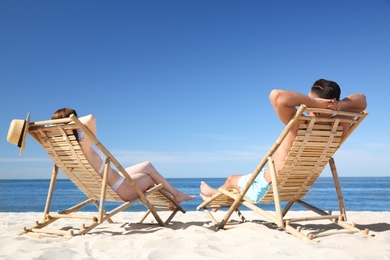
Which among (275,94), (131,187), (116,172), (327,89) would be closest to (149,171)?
(131,187)

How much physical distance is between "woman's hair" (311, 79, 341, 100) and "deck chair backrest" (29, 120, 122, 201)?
2298 mm

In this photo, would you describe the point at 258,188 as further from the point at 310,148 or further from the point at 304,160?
the point at 310,148

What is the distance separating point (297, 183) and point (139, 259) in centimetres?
192

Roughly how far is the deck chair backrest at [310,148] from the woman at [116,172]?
1.34 m

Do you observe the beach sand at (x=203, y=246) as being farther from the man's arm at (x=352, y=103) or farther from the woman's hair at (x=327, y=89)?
the woman's hair at (x=327, y=89)

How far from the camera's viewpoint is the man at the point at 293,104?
3389mm

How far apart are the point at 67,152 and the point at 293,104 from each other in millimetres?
2264

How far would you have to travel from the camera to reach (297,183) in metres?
4.03

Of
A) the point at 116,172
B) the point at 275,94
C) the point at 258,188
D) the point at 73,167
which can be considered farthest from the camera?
the point at 116,172

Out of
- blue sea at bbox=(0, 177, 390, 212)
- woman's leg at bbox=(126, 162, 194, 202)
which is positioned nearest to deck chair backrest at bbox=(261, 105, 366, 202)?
woman's leg at bbox=(126, 162, 194, 202)

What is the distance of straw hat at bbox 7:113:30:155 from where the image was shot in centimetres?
386

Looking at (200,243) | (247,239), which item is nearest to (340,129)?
(247,239)

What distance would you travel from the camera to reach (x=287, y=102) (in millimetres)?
3381

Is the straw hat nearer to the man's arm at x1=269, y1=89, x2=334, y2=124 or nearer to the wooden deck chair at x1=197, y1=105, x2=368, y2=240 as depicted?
the wooden deck chair at x1=197, y1=105, x2=368, y2=240
